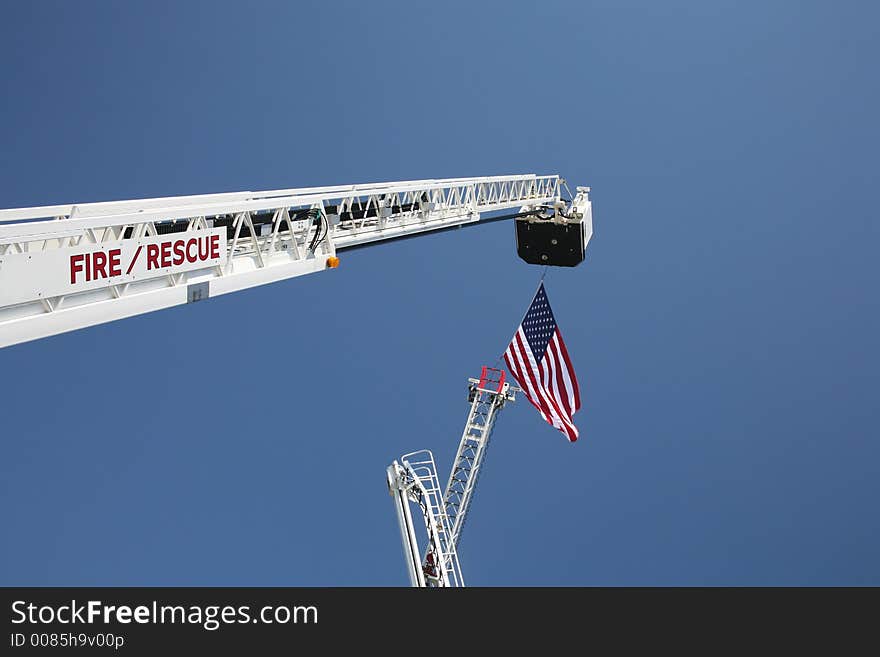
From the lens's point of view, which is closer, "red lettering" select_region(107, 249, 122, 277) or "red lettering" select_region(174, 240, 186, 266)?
"red lettering" select_region(107, 249, 122, 277)

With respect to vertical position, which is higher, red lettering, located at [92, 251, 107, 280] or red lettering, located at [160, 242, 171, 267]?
red lettering, located at [160, 242, 171, 267]

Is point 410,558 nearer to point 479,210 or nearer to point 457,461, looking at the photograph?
point 457,461

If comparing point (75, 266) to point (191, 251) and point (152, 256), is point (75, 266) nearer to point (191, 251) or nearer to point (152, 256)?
point (152, 256)

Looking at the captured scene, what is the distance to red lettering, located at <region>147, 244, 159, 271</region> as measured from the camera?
9.45m

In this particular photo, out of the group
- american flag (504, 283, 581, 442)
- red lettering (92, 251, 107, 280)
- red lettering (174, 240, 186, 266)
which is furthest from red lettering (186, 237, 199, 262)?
american flag (504, 283, 581, 442)

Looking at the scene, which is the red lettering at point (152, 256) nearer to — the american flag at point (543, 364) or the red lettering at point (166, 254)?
the red lettering at point (166, 254)

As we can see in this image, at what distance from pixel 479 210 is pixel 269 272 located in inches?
430

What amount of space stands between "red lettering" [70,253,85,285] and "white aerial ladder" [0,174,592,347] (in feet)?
0.04

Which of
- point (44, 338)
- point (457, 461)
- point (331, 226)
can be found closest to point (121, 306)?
point (44, 338)

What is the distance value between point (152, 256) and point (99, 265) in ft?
2.60

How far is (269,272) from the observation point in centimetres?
1200

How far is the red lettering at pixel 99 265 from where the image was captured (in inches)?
346

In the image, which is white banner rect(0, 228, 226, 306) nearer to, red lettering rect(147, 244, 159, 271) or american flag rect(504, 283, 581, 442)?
red lettering rect(147, 244, 159, 271)

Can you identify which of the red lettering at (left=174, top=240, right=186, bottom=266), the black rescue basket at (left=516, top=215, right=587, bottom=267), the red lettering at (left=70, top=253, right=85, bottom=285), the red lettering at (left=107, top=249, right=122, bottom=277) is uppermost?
the black rescue basket at (left=516, top=215, right=587, bottom=267)
